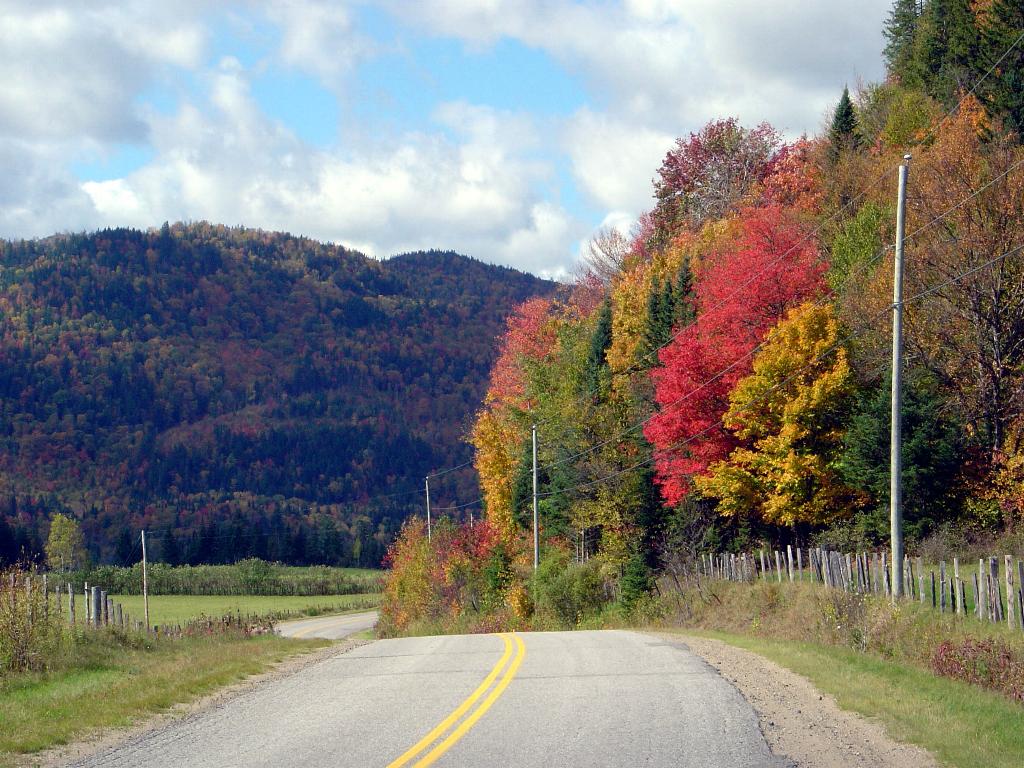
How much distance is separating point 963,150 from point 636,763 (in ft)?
129

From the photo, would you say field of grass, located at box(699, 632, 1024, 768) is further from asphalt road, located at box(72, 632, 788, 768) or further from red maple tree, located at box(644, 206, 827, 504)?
red maple tree, located at box(644, 206, 827, 504)

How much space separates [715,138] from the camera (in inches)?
3268

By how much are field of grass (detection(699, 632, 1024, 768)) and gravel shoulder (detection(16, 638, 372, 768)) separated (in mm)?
8754

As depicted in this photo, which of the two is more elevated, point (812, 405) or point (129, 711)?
point (812, 405)

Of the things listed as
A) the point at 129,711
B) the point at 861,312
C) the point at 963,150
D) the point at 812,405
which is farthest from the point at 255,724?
the point at 963,150

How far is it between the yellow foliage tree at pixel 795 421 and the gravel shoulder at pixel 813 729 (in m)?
21.5

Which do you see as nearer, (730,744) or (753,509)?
(730,744)

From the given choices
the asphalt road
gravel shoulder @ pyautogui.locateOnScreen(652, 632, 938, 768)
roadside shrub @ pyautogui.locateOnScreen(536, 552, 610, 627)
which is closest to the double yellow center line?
the asphalt road

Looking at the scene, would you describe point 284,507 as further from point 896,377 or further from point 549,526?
point 896,377

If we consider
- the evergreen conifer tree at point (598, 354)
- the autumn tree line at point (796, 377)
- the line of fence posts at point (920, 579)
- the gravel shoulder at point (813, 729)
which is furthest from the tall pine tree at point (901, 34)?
the gravel shoulder at point (813, 729)

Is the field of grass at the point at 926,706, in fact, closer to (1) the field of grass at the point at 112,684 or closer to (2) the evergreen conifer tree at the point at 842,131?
(1) the field of grass at the point at 112,684

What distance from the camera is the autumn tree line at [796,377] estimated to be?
37.4m

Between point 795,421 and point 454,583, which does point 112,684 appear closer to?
point 795,421

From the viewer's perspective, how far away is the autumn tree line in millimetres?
37375
